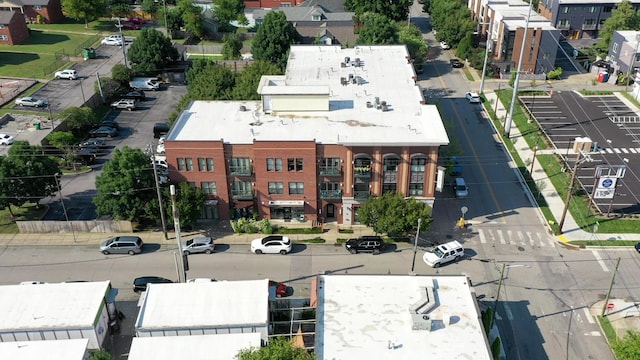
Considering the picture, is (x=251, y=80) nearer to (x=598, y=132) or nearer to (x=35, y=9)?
(x=598, y=132)

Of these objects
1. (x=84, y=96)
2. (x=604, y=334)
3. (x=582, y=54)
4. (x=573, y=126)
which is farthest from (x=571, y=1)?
(x=84, y=96)

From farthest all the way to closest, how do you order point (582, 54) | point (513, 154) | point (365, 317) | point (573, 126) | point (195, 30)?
point (195, 30) < point (582, 54) < point (573, 126) < point (513, 154) < point (365, 317)

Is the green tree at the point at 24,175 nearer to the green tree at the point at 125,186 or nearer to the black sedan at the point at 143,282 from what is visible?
the green tree at the point at 125,186

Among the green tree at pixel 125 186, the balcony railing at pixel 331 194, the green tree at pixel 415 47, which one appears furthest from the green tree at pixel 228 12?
the balcony railing at pixel 331 194

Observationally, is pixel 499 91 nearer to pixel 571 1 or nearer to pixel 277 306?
pixel 571 1

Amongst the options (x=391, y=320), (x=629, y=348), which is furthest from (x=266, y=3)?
(x=629, y=348)

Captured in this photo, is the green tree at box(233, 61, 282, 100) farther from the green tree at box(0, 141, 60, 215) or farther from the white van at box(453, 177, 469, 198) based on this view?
the white van at box(453, 177, 469, 198)
